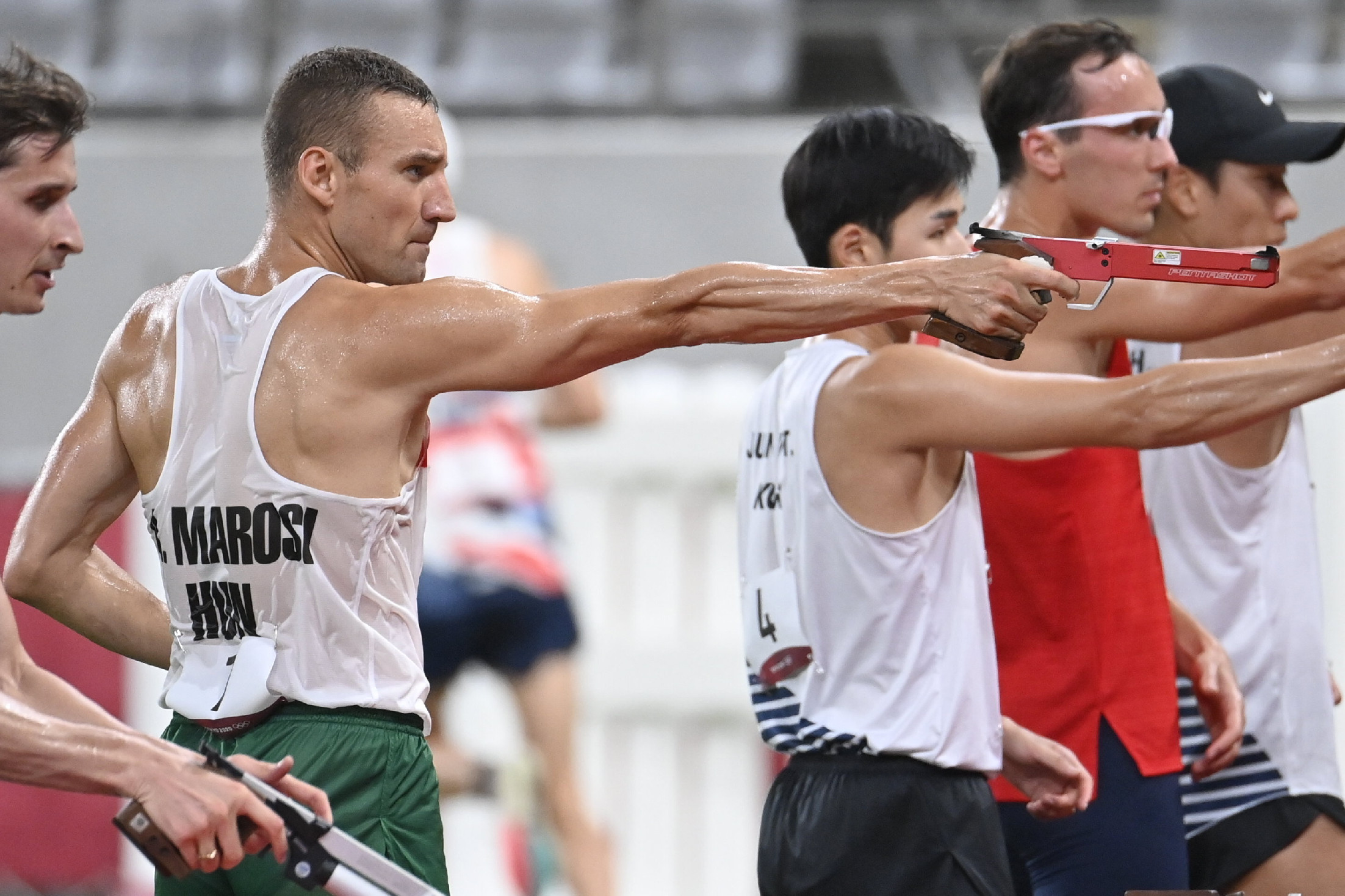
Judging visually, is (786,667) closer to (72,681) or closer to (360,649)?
(360,649)

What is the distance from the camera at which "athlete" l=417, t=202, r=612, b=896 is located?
524 cm

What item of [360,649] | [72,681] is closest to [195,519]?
[360,649]

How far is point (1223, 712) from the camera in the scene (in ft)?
11.0

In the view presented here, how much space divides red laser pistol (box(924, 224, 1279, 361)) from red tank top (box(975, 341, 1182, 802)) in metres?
0.66

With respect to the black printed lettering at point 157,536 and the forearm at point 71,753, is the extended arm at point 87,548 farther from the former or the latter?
the forearm at point 71,753

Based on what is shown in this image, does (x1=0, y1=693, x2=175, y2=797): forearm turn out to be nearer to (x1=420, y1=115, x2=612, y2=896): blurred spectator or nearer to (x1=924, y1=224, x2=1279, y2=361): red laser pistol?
(x1=924, y1=224, x2=1279, y2=361): red laser pistol

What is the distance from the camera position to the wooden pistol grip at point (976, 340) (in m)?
2.47

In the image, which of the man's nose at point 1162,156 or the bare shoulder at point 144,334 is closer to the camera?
the bare shoulder at point 144,334

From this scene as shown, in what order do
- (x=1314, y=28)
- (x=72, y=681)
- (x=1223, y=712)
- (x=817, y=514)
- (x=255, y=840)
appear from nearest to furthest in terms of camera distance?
1. (x=255, y=840)
2. (x=817, y=514)
3. (x=1223, y=712)
4. (x=72, y=681)
5. (x=1314, y=28)

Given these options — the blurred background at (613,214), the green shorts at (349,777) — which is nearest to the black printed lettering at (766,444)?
the green shorts at (349,777)

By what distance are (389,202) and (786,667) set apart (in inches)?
39.3

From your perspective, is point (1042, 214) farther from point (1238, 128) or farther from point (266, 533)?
point (266, 533)

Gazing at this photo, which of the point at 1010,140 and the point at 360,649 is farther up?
the point at 1010,140

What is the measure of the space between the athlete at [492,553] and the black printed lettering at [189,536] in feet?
7.97
